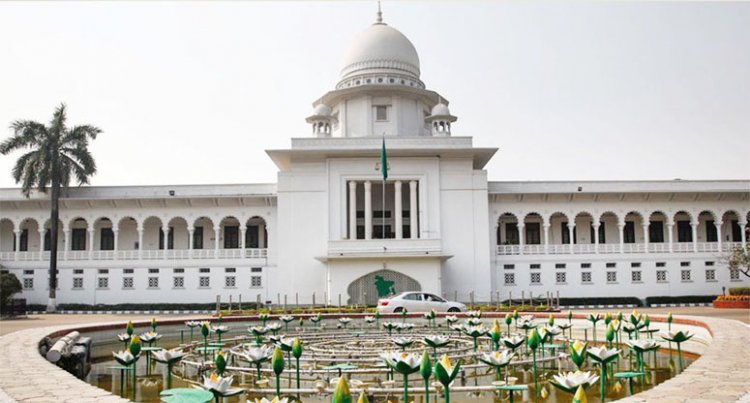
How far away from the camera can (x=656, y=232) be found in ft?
139

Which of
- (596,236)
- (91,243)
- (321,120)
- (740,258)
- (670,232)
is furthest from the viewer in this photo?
(321,120)

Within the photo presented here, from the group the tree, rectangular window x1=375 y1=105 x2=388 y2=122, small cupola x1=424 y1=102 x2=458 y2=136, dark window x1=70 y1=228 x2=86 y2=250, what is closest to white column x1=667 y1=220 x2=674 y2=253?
the tree

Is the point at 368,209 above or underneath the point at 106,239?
above

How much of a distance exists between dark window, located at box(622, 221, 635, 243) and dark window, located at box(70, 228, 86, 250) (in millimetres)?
32270

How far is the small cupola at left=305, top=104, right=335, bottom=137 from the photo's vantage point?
41.2m

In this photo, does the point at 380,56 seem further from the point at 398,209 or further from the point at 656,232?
the point at 656,232

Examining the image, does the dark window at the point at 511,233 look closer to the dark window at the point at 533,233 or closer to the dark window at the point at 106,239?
the dark window at the point at 533,233

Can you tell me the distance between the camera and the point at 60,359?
41.9 ft

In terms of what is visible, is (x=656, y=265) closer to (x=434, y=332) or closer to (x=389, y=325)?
(x=434, y=332)

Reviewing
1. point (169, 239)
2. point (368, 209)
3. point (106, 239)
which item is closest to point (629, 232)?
point (368, 209)

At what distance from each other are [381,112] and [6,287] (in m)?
21.9

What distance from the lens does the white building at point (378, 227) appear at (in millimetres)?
37250

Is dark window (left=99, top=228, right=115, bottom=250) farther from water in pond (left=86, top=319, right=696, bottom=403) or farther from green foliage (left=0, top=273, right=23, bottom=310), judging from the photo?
water in pond (left=86, top=319, right=696, bottom=403)

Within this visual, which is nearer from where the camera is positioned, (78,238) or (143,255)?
(143,255)
